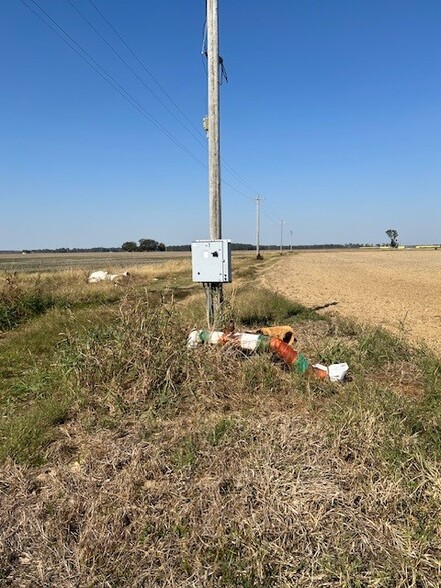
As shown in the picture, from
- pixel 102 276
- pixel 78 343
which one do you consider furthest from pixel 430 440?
pixel 102 276

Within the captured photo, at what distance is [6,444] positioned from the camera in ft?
11.0

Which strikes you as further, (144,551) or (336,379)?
(336,379)

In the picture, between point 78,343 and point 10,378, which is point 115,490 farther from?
point 10,378

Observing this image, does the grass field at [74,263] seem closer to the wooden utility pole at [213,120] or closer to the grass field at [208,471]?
the wooden utility pole at [213,120]

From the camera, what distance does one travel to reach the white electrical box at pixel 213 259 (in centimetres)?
705

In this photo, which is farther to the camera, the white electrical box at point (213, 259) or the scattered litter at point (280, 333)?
the white electrical box at point (213, 259)

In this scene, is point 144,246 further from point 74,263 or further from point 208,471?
point 208,471

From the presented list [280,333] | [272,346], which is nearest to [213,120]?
[280,333]

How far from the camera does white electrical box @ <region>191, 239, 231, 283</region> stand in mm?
7055

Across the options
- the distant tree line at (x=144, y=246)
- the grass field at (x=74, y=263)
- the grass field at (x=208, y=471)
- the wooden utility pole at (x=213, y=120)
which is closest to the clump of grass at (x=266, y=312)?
the wooden utility pole at (x=213, y=120)

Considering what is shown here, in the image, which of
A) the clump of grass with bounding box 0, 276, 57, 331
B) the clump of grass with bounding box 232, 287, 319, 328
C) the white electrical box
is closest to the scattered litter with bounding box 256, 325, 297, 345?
the white electrical box

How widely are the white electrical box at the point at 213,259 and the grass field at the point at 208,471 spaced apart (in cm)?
231

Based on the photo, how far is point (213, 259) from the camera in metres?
7.11

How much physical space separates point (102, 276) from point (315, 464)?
2109 centimetres
